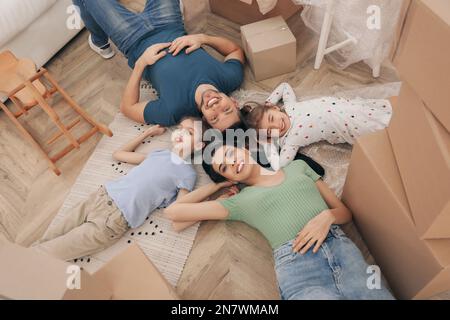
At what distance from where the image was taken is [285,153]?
5.03 feet

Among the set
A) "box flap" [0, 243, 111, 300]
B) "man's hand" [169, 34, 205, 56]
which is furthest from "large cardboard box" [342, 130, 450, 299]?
"man's hand" [169, 34, 205, 56]

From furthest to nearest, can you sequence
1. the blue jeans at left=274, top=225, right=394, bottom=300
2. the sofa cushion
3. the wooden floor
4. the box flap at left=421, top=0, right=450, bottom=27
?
1. the sofa cushion
2. the wooden floor
3. the blue jeans at left=274, top=225, right=394, bottom=300
4. the box flap at left=421, top=0, right=450, bottom=27

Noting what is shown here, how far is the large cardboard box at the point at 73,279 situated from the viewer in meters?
0.97

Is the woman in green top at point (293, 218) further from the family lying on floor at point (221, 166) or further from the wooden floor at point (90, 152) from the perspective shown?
the wooden floor at point (90, 152)

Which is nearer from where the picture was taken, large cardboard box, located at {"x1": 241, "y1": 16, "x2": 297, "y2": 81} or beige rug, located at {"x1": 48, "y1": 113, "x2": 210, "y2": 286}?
beige rug, located at {"x1": 48, "y1": 113, "x2": 210, "y2": 286}

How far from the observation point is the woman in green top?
1179 mm

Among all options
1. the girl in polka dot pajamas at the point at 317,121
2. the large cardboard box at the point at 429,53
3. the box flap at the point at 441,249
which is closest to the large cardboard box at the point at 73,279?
the girl in polka dot pajamas at the point at 317,121

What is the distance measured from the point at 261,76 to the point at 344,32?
0.43 metres

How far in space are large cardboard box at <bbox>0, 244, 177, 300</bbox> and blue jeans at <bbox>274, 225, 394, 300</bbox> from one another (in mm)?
375

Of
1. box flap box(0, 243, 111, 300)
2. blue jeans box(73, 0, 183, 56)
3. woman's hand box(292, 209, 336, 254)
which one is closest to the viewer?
box flap box(0, 243, 111, 300)

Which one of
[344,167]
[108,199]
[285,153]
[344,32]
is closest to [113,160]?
[108,199]

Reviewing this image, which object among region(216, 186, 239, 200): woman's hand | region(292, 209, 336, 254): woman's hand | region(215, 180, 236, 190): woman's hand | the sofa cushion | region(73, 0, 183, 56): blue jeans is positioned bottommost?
region(292, 209, 336, 254): woman's hand

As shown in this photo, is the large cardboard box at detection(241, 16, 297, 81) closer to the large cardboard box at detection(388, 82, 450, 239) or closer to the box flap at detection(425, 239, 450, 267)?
the large cardboard box at detection(388, 82, 450, 239)

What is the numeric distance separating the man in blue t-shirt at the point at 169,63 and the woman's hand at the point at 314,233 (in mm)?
529
